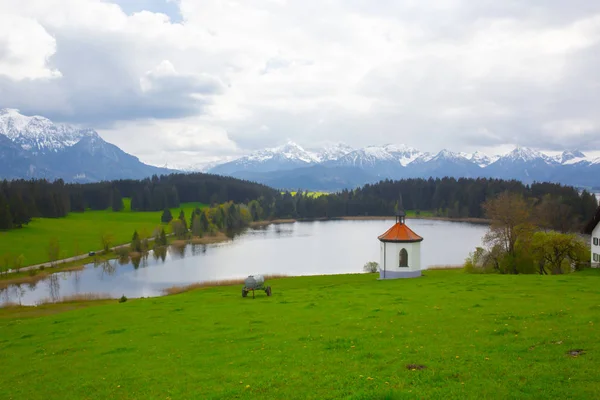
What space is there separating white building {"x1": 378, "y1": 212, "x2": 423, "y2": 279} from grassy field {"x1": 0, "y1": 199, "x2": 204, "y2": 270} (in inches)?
2415

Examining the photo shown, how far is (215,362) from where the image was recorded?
1469cm

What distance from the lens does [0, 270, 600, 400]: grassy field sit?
425 inches

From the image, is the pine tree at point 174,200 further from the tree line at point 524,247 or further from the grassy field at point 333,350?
the grassy field at point 333,350

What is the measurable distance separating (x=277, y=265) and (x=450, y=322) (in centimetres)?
5854

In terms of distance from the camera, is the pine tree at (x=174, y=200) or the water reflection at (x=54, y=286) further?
the pine tree at (x=174, y=200)

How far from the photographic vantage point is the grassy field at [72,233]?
87.3 m

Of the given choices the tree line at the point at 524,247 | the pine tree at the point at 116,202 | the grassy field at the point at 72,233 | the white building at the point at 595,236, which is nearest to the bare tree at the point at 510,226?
the tree line at the point at 524,247

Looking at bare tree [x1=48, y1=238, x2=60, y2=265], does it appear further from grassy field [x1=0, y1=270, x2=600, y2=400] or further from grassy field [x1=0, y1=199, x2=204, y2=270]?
grassy field [x1=0, y1=270, x2=600, y2=400]

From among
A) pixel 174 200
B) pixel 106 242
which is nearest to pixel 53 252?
pixel 106 242

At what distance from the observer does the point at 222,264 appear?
7825cm

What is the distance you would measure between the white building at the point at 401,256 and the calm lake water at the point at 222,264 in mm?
23319

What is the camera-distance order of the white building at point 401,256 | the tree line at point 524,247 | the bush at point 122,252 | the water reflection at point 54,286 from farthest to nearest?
the bush at point 122,252
the water reflection at point 54,286
the white building at point 401,256
the tree line at point 524,247

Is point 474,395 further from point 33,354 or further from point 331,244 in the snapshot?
point 331,244

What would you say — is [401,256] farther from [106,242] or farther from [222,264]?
[106,242]
